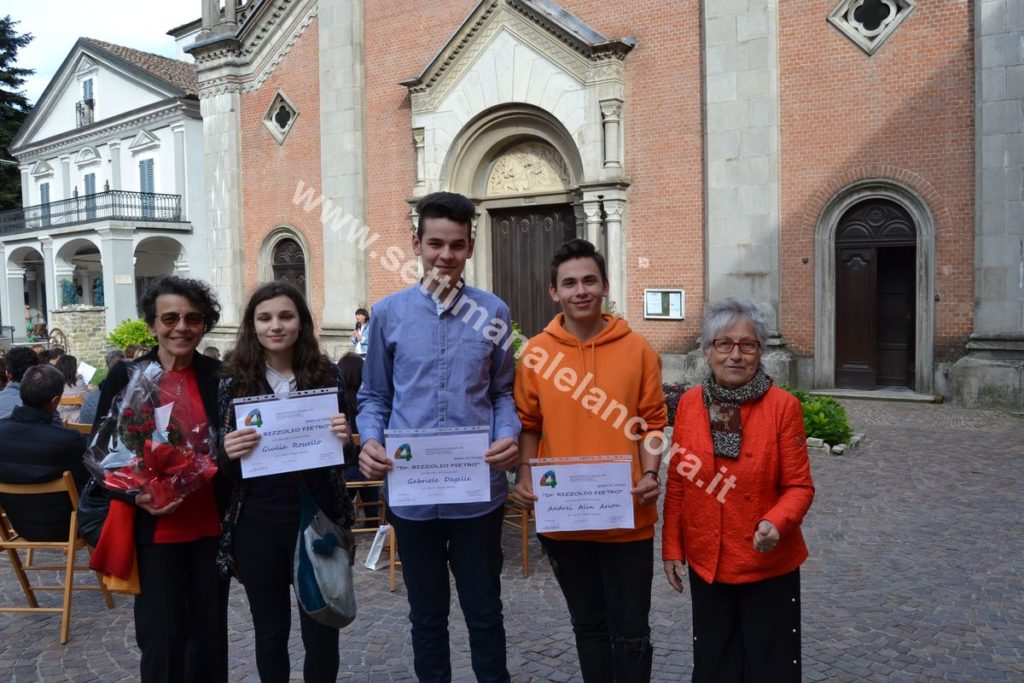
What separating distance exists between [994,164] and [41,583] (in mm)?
13218

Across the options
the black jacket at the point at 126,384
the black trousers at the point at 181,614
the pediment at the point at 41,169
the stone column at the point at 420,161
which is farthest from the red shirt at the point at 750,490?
the pediment at the point at 41,169

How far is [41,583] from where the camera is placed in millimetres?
5777

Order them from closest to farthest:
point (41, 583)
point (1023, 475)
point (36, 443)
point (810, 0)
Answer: point (36, 443)
point (41, 583)
point (1023, 475)
point (810, 0)

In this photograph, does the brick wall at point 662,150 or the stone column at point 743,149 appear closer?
the stone column at point 743,149

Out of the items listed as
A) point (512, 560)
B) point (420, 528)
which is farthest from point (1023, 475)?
point (420, 528)

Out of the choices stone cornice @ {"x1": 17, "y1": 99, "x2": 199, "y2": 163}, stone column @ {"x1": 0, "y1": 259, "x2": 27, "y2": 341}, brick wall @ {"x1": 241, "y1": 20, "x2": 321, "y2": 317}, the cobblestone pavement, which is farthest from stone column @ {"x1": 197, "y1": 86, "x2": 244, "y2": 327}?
stone column @ {"x1": 0, "y1": 259, "x2": 27, "y2": 341}

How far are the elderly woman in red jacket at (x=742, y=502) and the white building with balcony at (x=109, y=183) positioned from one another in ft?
85.6

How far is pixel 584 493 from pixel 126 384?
200cm

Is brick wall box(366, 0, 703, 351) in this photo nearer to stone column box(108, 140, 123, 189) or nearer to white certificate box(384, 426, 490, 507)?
white certificate box(384, 426, 490, 507)

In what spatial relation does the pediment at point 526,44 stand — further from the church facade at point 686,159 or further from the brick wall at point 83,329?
the brick wall at point 83,329

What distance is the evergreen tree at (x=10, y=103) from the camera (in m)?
39.5

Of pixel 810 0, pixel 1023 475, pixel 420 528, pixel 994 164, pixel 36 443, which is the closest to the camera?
pixel 420 528

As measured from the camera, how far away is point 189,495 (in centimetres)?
330

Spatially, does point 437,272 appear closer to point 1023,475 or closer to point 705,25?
point 1023,475
